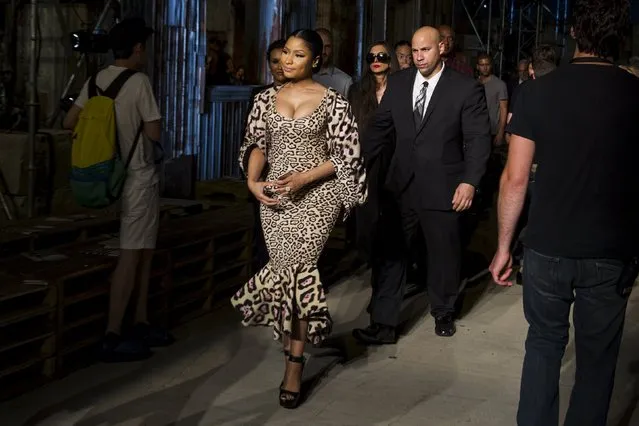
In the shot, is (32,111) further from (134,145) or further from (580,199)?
(580,199)

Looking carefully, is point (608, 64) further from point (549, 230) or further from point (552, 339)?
point (552, 339)

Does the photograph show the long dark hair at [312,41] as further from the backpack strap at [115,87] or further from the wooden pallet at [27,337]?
the wooden pallet at [27,337]

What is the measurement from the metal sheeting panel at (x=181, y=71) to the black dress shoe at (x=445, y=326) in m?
4.31

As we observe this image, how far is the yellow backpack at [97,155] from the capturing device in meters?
6.05

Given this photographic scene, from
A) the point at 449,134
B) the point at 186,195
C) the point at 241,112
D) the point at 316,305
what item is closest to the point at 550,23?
the point at 241,112

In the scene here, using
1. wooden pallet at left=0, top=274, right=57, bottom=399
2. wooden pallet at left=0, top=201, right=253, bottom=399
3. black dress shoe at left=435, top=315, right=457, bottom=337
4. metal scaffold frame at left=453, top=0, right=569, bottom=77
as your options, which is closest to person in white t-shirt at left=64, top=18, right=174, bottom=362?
wooden pallet at left=0, top=201, right=253, bottom=399

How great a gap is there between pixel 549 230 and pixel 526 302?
1.03 feet

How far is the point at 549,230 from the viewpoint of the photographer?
420 cm

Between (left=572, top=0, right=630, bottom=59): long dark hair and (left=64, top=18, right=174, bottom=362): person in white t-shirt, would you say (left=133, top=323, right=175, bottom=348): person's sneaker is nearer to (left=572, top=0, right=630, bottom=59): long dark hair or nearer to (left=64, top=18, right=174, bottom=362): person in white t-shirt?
(left=64, top=18, right=174, bottom=362): person in white t-shirt

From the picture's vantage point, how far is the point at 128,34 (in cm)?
620

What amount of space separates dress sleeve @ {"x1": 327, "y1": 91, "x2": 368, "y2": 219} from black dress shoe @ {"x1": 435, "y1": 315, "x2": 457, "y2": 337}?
1776mm

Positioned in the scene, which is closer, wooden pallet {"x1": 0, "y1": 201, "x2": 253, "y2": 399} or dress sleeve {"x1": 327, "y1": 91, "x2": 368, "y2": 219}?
dress sleeve {"x1": 327, "y1": 91, "x2": 368, "y2": 219}

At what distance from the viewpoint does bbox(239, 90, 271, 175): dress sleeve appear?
5703 mm

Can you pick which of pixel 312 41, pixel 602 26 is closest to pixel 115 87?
pixel 312 41
